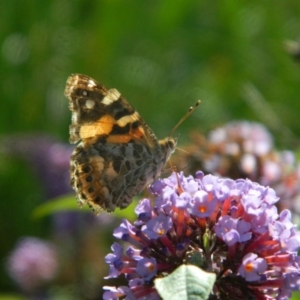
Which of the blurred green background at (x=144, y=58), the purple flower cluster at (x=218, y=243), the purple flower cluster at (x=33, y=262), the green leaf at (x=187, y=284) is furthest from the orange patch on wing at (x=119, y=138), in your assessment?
the blurred green background at (x=144, y=58)

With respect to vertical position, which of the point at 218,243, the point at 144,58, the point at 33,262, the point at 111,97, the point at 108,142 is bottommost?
the point at 218,243

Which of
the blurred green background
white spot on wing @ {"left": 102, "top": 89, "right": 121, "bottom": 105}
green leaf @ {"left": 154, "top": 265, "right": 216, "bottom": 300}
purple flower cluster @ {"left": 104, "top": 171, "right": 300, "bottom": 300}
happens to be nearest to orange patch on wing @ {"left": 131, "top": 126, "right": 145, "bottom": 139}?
white spot on wing @ {"left": 102, "top": 89, "right": 121, "bottom": 105}

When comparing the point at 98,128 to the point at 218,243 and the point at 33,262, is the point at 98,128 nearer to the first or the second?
the point at 218,243

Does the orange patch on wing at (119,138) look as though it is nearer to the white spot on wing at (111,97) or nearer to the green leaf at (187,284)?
the white spot on wing at (111,97)

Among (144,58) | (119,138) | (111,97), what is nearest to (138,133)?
(119,138)

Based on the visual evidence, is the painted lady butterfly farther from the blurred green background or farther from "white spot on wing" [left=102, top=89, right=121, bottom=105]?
the blurred green background

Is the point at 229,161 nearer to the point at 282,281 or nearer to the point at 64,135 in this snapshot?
the point at 282,281
